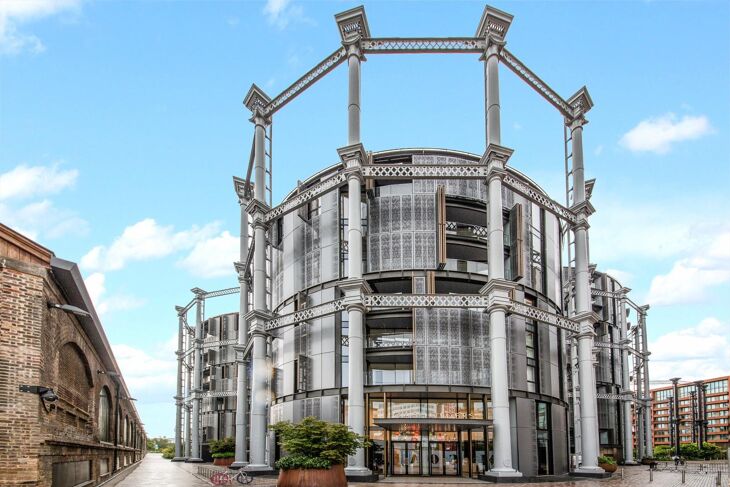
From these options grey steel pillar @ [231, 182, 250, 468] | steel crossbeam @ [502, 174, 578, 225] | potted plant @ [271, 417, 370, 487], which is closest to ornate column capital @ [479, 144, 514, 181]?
steel crossbeam @ [502, 174, 578, 225]

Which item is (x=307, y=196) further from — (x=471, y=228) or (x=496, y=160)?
(x=496, y=160)

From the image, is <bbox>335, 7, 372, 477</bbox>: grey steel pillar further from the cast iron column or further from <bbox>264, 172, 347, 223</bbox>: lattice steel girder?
the cast iron column

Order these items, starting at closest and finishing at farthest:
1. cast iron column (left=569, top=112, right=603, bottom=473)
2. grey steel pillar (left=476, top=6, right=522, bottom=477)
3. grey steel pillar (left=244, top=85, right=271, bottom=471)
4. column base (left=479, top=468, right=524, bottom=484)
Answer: column base (left=479, top=468, right=524, bottom=484) < grey steel pillar (left=476, top=6, right=522, bottom=477) < cast iron column (left=569, top=112, right=603, bottom=473) < grey steel pillar (left=244, top=85, right=271, bottom=471)

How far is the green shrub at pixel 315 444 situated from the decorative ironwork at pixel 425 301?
1095cm

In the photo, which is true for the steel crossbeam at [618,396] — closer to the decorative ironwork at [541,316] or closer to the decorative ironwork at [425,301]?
the decorative ironwork at [541,316]

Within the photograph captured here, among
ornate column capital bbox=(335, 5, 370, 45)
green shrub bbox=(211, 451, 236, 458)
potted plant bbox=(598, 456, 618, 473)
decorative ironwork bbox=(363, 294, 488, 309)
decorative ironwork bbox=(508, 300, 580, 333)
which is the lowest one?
green shrub bbox=(211, 451, 236, 458)

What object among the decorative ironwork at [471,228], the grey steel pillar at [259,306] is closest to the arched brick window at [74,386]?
the grey steel pillar at [259,306]

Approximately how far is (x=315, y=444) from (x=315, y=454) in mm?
419

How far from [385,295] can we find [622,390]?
52.2m

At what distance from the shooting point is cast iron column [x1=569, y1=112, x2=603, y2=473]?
41.3m

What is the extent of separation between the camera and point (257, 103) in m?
49.1

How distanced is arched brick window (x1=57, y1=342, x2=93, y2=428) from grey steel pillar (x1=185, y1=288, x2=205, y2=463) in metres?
50.6

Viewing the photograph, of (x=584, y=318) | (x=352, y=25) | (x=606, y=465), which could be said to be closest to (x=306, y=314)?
(x=584, y=318)

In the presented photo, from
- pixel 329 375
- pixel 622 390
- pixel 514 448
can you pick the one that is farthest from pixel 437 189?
pixel 622 390
